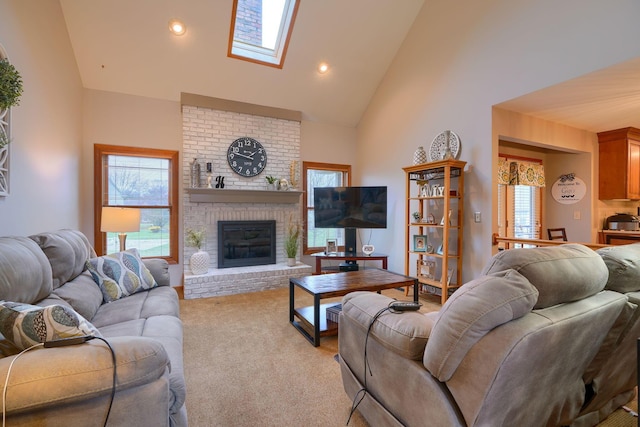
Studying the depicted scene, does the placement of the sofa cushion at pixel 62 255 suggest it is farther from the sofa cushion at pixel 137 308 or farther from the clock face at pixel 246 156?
the clock face at pixel 246 156

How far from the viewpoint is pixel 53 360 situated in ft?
2.99

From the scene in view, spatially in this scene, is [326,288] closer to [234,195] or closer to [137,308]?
[137,308]

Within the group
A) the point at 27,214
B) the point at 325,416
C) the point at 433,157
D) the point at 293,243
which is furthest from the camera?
the point at 293,243

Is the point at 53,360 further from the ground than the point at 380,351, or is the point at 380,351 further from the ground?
the point at 53,360

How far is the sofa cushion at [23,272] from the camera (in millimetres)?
1365

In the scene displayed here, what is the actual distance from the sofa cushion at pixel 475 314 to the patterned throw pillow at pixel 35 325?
4.24 feet

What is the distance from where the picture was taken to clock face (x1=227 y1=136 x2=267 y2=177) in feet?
15.5

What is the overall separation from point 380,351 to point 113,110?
4621 millimetres

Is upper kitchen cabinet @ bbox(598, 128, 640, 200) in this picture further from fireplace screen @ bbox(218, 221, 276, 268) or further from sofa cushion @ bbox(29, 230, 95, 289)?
sofa cushion @ bbox(29, 230, 95, 289)

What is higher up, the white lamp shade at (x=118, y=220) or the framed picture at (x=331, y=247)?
the white lamp shade at (x=118, y=220)

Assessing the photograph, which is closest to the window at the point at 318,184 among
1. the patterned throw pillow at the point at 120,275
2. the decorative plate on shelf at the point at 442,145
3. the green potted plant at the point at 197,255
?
the green potted plant at the point at 197,255

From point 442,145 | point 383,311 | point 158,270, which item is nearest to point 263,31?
point 442,145

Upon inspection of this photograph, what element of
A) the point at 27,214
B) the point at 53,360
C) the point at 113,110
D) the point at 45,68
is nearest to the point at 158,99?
the point at 113,110

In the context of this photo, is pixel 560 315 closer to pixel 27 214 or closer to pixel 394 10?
pixel 27 214
